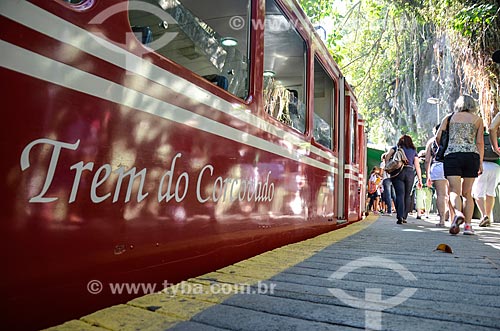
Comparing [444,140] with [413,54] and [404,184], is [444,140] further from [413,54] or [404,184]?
[413,54]

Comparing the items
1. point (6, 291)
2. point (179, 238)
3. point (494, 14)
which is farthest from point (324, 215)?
point (494, 14)

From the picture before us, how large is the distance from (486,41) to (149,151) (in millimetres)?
8787

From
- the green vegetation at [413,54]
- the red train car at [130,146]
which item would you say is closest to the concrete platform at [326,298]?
the red train car at [130,146]

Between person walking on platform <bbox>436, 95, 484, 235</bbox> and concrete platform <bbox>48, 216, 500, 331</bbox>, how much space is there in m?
1.88

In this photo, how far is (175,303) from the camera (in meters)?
1.60

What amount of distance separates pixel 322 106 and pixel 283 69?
1670 mm

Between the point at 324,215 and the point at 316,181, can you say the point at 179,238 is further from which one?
the point at 324,215

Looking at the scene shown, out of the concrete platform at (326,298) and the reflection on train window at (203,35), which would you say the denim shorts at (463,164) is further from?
the reflection on train window at (203,35)

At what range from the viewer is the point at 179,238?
1847mm

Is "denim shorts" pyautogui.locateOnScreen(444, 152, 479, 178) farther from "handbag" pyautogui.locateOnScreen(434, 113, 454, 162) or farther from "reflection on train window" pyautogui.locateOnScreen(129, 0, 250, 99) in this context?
"reflection on train window" pyautogui.locateOnScreen(129, 0, 250, 99)

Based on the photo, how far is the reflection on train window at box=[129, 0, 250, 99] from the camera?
73.6 inches

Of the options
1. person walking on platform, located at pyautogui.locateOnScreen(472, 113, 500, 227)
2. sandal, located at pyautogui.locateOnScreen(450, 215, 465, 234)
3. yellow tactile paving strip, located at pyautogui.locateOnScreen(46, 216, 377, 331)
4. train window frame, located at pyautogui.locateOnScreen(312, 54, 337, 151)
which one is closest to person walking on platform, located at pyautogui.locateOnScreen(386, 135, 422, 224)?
person walking on platform, located at pyautogui.locateOnScreen(472, 113, 500, 227)

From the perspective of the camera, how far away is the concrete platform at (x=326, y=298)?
1391 millimetres

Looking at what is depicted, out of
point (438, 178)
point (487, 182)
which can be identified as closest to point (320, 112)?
point (438, 178)
